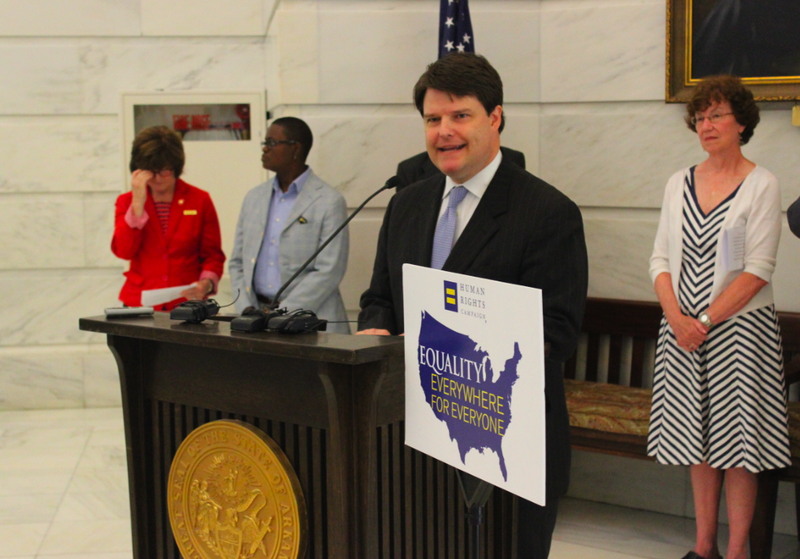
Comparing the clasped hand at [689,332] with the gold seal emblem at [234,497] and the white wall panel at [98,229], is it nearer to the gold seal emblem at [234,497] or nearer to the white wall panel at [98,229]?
the gold seal emblem at [234,497]

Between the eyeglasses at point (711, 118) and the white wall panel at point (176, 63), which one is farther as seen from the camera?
the white wall panel at point (176, 63)

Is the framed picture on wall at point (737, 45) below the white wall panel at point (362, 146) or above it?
above

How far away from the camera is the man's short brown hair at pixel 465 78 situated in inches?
87.1

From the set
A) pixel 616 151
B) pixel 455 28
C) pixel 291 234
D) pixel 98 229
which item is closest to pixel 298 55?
pixel 455 28

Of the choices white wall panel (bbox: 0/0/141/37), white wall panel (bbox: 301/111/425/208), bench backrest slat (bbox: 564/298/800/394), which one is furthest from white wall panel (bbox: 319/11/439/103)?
white wall panel (bbox: 0/0/141/37)

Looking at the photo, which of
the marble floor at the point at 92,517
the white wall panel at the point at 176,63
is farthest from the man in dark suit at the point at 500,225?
the white wall panel at the point at 176,63

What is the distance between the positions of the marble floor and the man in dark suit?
1648 mm

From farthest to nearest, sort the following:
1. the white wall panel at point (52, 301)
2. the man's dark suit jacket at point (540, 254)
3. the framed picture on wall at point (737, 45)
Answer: the white wall panel at point (52, 301)
the framed picture on wall at point (737, 45)
the man's dark suit jacket at point (540, 254)

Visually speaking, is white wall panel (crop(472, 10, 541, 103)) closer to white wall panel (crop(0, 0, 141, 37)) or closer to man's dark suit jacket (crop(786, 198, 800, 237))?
man's dark suit jacket (crop(786, 198, 800, 237))

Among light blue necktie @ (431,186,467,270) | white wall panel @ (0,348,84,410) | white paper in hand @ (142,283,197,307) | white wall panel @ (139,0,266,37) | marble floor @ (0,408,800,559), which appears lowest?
marble floor @ (0,408,800,559)

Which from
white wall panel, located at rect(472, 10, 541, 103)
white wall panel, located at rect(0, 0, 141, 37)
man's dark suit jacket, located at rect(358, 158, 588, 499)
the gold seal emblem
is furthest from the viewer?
white wall panel, located at rect(0, 0, 141, 37)

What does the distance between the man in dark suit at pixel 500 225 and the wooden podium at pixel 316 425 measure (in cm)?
23

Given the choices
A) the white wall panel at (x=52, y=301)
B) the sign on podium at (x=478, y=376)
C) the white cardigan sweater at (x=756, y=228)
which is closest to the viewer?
the sign on podium at (x=478, y=376)

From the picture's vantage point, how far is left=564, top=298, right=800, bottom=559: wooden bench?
3.95m
